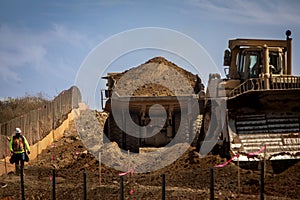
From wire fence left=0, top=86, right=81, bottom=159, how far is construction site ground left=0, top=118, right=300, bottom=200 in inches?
135

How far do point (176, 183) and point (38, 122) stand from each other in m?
11.0

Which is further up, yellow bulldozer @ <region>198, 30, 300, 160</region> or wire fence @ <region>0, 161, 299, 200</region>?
yellow bulldozer @ <region>198, 30, 300, 160</region>

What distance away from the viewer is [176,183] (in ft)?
38.0

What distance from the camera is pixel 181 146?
1598cm

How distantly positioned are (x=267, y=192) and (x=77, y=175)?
17.5 feet

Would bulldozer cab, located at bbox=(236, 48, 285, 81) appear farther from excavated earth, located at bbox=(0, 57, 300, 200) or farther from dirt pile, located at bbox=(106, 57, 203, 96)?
excavated earth, located at bbox=(0, 57, 300, 200)

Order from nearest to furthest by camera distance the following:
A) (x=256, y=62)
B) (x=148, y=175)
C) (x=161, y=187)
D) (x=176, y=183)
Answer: (x=161, y=187) → (x=176, y=183) → (x=148, y=175) → (x=256, y=62)

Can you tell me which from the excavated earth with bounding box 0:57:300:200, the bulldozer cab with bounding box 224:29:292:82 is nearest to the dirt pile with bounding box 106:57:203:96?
the excavated earth with bounding box 0:57:300:200

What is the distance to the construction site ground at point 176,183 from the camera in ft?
34.2

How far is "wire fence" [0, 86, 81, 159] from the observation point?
58.5ft

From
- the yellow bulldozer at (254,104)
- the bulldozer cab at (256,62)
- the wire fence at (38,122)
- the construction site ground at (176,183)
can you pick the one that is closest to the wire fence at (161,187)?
the construction site ground at (176,183)

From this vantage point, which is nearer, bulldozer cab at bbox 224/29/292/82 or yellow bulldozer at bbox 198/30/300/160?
yellow bulldozer at bbox 198/30/300/160

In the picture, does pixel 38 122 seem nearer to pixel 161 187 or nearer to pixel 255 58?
pixel 255 58

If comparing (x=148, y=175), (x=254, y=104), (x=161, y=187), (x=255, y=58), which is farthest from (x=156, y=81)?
(x=161, y=187)
